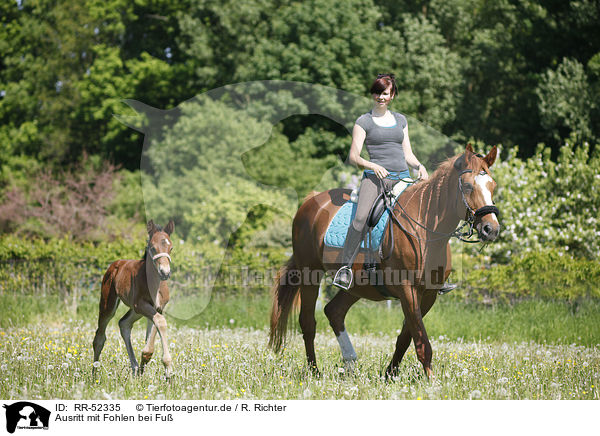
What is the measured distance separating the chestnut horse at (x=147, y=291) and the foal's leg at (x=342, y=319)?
1992 mm

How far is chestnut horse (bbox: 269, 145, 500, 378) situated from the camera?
599 cm

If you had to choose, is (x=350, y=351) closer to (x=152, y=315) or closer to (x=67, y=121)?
(x=152, y=315)

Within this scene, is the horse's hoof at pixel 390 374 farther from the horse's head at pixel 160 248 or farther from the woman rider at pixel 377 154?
the horse's head at pixel 160 248

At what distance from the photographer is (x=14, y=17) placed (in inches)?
1233

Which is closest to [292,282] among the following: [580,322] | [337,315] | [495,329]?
[337,315]

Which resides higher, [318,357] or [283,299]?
[283,299]

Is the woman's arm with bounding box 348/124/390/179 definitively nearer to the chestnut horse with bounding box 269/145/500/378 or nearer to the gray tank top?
the gray tank top

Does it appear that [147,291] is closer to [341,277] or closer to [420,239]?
[341,277]

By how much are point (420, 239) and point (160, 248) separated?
2.59 metres

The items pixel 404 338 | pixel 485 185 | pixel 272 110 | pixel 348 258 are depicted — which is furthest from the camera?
pixel 272 110

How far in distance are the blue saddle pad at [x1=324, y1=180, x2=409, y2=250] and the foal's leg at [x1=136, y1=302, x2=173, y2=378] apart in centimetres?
208

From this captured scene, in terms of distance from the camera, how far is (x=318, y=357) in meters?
8.75

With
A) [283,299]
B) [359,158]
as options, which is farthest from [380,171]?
[283,299]
